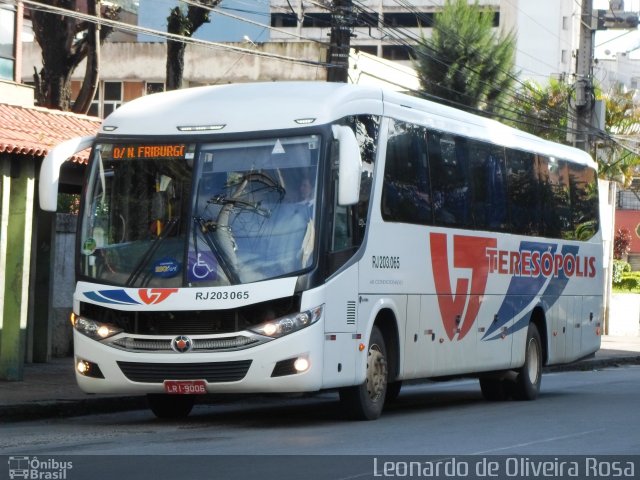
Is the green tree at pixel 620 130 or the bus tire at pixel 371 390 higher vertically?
the green tree at pixel 620 130

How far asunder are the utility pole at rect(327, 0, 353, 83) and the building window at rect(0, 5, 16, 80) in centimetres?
561

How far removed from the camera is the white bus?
516 inches

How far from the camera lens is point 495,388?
19.4 m

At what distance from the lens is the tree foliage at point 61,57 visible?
99.6ft

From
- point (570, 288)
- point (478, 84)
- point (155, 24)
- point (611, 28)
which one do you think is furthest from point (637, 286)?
point (570, 288)

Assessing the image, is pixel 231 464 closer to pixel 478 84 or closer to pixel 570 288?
pixel 570 288

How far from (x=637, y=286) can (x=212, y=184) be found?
39905mm

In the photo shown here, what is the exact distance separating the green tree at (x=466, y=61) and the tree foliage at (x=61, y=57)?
20196 millimetres

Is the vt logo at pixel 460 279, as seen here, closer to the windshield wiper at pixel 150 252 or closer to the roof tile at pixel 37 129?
the windshield wiper at pixel 150 252

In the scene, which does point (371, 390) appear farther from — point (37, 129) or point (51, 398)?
point (37, 129)

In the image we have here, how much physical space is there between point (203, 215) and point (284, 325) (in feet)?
4.49

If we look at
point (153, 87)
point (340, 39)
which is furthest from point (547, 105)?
point (340, 39)

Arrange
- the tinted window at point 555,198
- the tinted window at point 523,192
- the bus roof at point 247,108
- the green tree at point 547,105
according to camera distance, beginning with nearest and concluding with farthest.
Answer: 1. the bus roof at point 247,108
2. the tinted window at point 523,192
3. the tinted window at point 555,198
4. the green tree at point 547,105

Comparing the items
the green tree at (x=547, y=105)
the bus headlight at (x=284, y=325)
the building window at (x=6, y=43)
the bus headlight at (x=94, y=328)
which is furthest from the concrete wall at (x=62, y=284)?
the green tree at (x=547, y=105)
